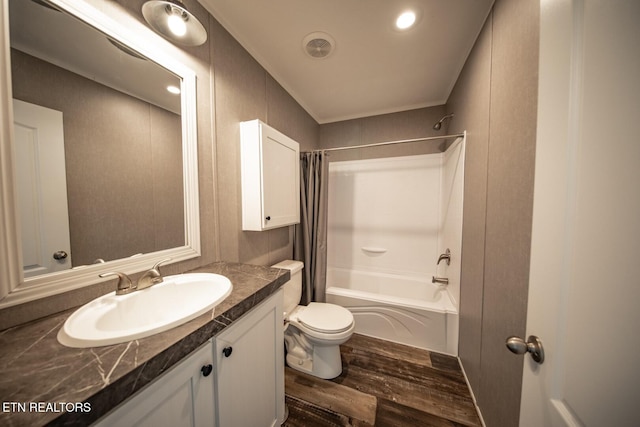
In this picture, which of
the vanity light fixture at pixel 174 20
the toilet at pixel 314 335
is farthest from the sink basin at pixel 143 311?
the vanity light fixture at pixel 174 20

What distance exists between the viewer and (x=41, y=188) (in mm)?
660

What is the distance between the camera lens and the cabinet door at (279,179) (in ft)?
4.68

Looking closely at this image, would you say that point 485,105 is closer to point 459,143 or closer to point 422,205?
point 459,143

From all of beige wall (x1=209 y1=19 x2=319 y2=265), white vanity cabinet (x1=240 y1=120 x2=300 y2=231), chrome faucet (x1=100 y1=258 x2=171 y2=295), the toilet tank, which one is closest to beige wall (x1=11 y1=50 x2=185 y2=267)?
chrome faucet (x1=100 y1=258 x2=171 y2=295)

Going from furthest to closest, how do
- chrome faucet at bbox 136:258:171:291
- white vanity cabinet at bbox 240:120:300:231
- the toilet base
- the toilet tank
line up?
the toilet tank → the toilet base → white vanity cabinet at bbox 240:120:300:231 → chrome faucet at bbox 136:258:171:291

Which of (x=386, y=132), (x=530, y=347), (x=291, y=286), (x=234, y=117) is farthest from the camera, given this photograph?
(x=386, y=132)

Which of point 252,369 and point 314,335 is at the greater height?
point 252,369

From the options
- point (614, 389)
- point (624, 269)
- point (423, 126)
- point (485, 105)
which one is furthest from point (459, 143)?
point (614, 389)

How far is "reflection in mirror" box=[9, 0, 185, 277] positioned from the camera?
0.64 m

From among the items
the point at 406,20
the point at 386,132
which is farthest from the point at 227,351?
the point at 386,132

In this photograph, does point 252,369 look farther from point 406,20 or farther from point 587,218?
point 406,20

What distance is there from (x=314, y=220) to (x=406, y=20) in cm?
167

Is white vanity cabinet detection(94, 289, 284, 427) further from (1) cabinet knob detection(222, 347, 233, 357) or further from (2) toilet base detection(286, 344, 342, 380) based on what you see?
(2) toilet base detection(286, 344, 342, 380)

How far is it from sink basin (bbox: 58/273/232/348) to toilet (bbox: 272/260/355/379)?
728mm
